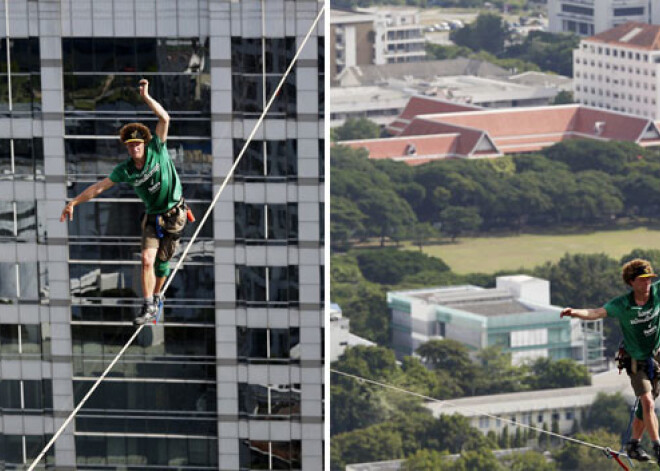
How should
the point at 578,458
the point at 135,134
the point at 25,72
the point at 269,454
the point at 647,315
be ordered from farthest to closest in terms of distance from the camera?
the point at 578,458, the point at 269,454, the point at 25,72, the point at 135,134, the point at 647,315

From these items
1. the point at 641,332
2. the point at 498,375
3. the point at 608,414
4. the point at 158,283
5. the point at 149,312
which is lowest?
the point at 608,414

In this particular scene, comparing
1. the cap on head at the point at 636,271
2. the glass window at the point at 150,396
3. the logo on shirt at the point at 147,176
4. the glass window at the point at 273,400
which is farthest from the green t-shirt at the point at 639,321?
the glass window at the point at 150,396

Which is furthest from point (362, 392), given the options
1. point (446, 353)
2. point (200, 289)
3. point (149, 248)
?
point (149, 248)

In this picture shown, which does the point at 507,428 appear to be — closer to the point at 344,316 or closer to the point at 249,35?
the point at 344,316

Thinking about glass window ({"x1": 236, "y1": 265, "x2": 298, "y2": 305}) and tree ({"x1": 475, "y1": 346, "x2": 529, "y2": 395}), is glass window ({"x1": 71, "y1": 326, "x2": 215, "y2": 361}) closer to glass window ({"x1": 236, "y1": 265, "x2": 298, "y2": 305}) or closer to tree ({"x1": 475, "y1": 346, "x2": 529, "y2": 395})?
glass window ({"x1": 236, "y1": 265, "x2": 298, "y2": 305})

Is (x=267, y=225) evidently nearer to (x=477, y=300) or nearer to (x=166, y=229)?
(x=166, y=229)

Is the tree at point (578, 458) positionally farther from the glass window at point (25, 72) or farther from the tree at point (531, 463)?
the glass window at point (25, 72)

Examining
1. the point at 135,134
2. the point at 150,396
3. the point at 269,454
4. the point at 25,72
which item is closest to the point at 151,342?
the point at 150,396

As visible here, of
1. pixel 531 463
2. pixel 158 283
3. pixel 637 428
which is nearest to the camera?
pixel 637 428
